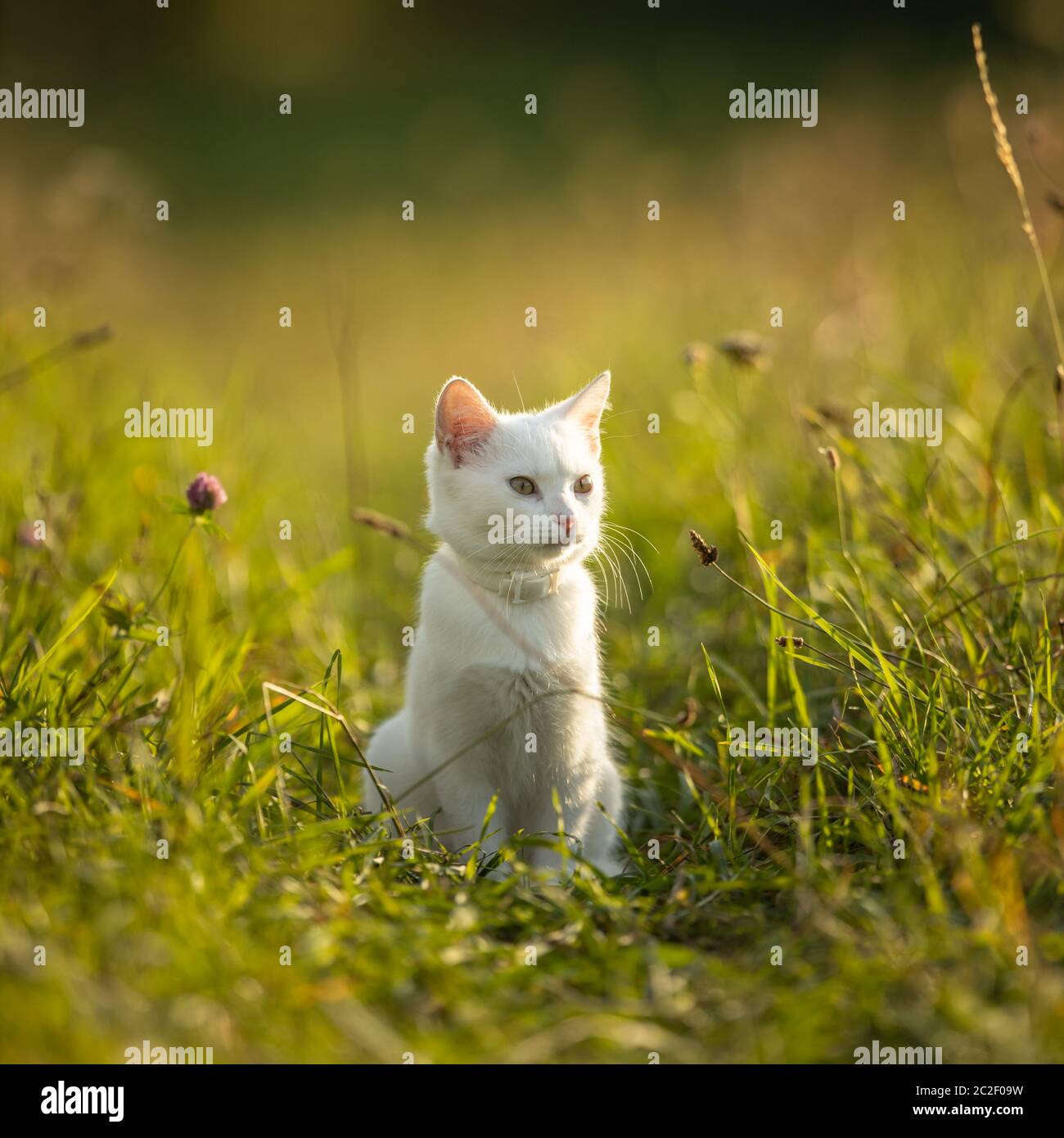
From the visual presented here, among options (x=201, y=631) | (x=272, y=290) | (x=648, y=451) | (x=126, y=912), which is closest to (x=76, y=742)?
(x=201, y=631)

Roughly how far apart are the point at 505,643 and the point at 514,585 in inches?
5.6

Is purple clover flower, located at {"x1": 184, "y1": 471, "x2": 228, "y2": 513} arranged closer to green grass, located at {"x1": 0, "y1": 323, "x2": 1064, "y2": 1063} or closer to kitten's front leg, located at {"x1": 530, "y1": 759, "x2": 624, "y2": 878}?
green grass, located at {"x1": 0, "y1": 323, "x2": 1064, "y2": 1063}

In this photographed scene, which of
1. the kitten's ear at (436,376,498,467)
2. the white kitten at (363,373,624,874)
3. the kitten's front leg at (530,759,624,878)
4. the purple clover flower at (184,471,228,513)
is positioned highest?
the kitten's ear at (436,376,498,467)

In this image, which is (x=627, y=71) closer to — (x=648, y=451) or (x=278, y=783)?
(x=648, y=451)

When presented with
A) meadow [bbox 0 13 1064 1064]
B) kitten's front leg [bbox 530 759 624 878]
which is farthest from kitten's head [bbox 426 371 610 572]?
kitten's front leg [bbox 530 759 624 878]

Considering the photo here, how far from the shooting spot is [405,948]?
1699mm

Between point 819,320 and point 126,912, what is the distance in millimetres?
3706

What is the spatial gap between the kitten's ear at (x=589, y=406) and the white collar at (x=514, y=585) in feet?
1.37

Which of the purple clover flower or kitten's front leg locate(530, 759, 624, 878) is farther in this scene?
kitten's front leg locate(530, 759, 624, 878)

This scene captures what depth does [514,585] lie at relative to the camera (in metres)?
2.35

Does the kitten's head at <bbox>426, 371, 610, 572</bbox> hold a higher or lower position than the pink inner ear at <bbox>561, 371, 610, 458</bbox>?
lower

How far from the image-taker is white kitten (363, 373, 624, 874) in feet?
7.48

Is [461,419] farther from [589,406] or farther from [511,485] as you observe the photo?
[589,406]

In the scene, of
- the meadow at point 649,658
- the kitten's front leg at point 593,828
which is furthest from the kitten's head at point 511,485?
the kitten's front leg at point 593,828
